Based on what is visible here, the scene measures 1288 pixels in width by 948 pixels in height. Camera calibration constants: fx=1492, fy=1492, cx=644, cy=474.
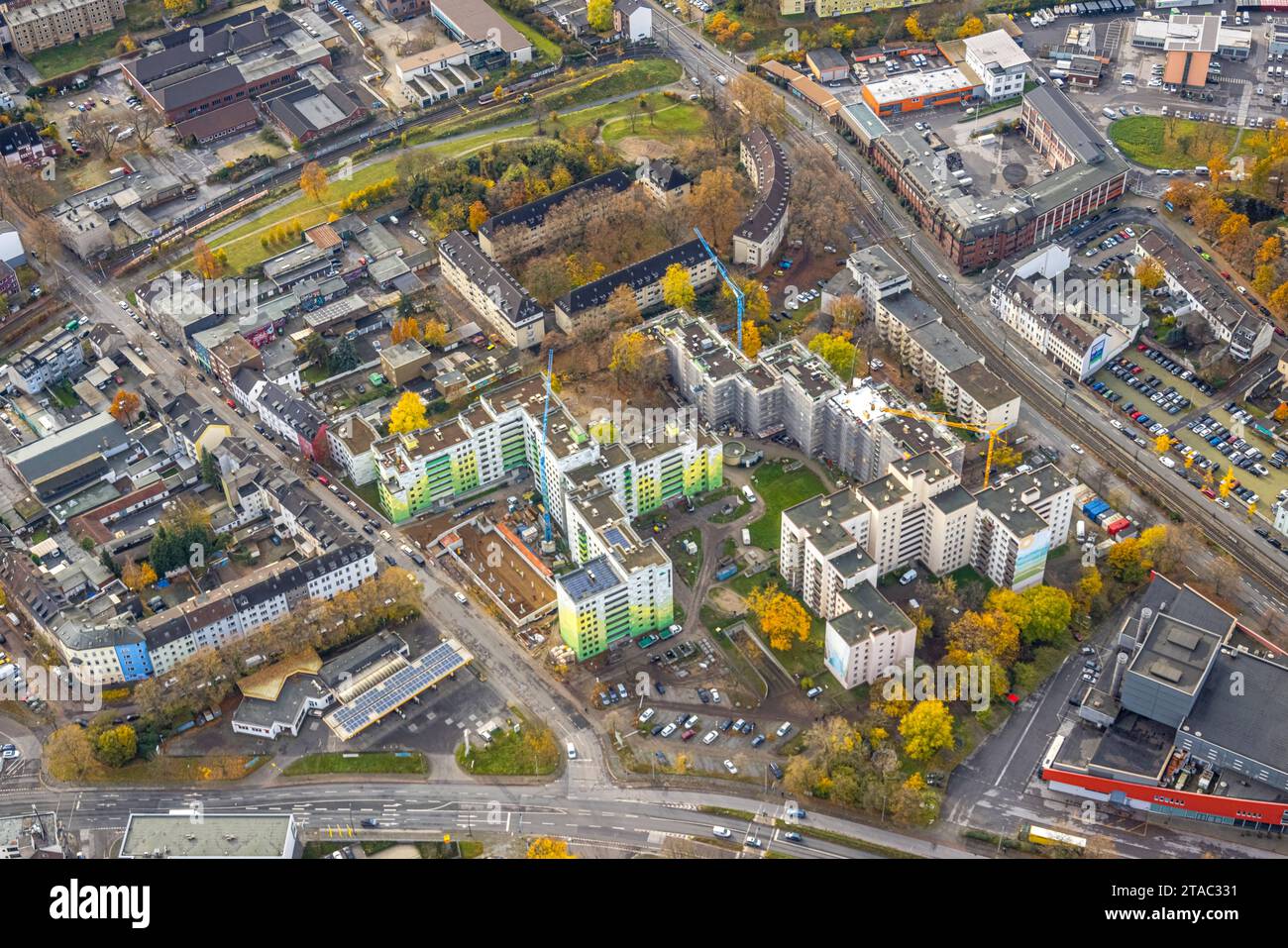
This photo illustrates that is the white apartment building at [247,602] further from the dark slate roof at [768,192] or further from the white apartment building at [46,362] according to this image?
the dark slate roof at [768,192]

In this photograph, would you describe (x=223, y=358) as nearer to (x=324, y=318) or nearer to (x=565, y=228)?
(x=324, y=318)

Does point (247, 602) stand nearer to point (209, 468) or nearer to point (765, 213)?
point (209, 468)

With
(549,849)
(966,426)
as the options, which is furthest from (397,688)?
(966,426)

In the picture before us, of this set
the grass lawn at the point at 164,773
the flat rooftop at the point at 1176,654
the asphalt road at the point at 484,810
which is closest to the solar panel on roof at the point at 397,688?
the asphalt road at the point at 484,810

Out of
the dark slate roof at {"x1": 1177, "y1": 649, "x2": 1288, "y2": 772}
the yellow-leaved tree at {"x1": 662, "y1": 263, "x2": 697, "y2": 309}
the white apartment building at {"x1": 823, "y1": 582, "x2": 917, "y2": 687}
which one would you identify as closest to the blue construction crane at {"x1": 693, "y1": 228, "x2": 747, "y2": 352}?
the yellow-leaved tree at {"x1": 662, "y1": 263, "x2": 697, "y2": 309}

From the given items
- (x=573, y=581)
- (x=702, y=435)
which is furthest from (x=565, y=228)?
(x=573, y=581)

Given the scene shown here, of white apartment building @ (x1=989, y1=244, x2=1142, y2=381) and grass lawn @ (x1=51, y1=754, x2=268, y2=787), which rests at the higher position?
white apartment building @ (x1=989, y1=244, x2=1142, y2=381)

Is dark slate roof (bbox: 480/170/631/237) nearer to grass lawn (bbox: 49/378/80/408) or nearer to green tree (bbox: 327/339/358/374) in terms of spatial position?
green tree (bbox: 327/339/358/374)
